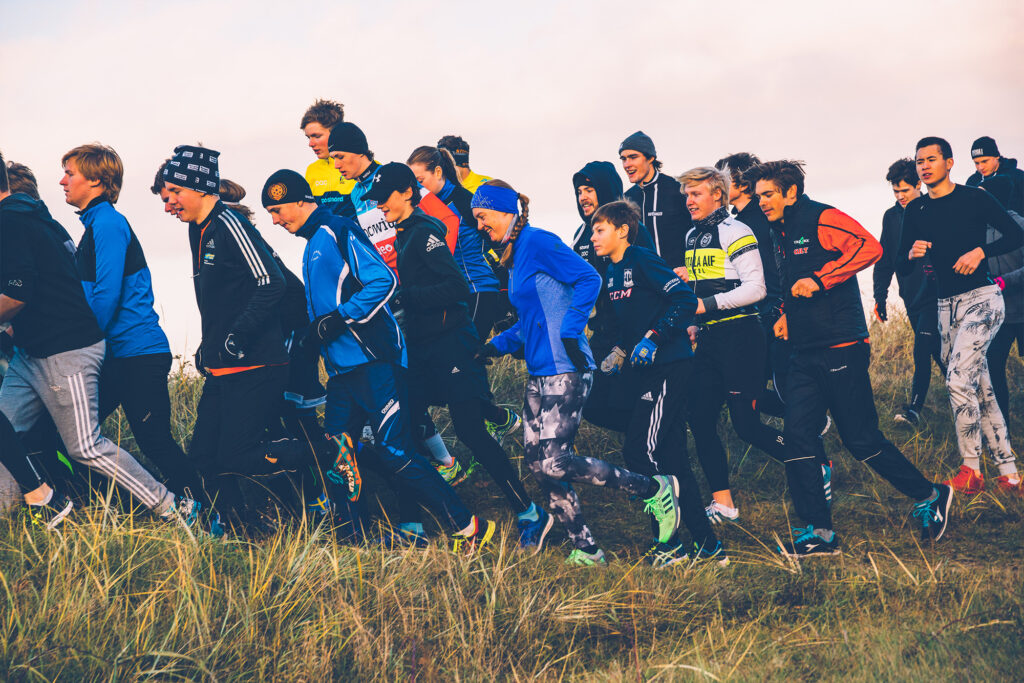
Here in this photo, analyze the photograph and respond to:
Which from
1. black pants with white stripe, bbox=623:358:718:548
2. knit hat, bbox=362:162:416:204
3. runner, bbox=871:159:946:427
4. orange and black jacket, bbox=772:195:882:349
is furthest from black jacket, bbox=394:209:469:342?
runner, bbox=871:159:946:427

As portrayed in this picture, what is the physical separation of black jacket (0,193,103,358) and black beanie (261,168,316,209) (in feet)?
3.60

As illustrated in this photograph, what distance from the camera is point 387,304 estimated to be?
17.2ft

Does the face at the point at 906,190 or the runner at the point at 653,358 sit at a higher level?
the face at the point at 906,190

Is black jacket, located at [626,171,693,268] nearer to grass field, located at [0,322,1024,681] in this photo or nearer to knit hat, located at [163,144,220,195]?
grass field, located at [0,322,1024,681]

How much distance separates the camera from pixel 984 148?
8.91 metres

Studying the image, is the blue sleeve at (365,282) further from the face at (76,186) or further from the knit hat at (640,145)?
the knit hat at (640,145)

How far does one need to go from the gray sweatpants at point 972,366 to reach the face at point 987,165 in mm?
3030

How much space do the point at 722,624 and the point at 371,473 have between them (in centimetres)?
339

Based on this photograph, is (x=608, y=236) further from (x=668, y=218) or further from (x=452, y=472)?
(x=452, y=472)

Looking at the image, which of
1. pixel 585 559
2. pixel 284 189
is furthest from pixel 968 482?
pixel 284 189

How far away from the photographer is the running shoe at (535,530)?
5230mm

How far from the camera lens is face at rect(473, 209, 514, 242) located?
5059mm

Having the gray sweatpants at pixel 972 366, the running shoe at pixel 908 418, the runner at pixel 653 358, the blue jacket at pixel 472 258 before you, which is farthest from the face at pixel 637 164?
the running shoe at pixel 908 418

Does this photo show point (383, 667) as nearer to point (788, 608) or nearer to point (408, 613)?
point (408, 613)
